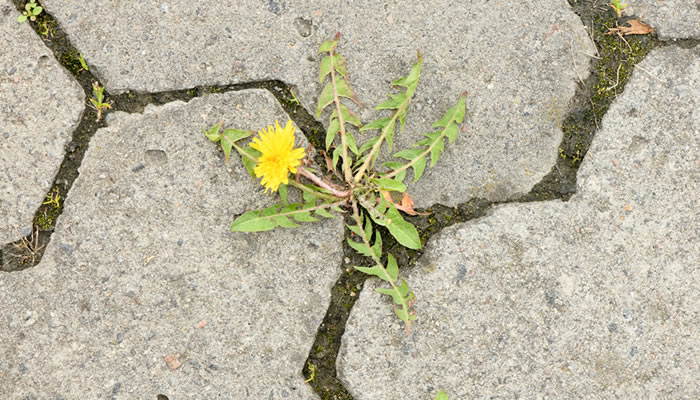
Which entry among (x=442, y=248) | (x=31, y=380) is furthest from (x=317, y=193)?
(x=31, y=380)

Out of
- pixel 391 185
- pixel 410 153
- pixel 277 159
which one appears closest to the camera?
pixel 277 159

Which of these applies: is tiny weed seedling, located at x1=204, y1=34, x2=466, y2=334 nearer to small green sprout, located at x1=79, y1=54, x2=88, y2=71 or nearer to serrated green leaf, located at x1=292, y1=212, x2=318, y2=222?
serrated green leaf, located at x1=292, y1=212, x2=318, y2=222

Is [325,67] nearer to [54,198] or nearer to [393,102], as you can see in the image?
[393,102]

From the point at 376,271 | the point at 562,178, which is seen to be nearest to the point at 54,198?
the point at 376,271

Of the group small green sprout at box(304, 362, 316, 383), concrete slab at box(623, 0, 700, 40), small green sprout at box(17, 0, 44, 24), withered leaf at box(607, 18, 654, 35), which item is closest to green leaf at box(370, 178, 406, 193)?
small green sprout at box(304, 362, 316, 383)

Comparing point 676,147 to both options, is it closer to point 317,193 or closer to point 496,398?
point 496,398

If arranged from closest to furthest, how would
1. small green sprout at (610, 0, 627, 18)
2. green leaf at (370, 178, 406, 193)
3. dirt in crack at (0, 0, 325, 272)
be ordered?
green leaf at (370, 178, 406, 193), dirt in crack at (0, 0, 325, 272), small green sprout at (610, 0, 627, 18)
